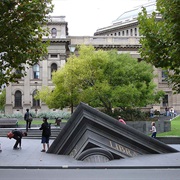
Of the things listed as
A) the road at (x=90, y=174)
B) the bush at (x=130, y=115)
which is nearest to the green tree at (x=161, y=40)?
the road at (x=90, y=174)

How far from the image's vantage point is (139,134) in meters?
16.7

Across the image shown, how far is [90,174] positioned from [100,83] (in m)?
23.0

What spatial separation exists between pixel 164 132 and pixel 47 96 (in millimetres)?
15423

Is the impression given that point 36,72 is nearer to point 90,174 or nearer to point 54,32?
point 54,32

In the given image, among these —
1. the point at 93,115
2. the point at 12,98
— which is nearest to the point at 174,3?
the point at 93,115

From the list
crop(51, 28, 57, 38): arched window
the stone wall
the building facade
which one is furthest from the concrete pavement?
crop(51, 28, 57, 38): arched window

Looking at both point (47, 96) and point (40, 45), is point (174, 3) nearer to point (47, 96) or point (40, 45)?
point (40, 45)

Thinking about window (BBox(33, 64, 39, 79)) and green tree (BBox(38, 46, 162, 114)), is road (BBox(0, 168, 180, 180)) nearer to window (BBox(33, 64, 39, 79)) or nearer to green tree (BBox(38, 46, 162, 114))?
green tree (BBox(38, 46, 162, 114))

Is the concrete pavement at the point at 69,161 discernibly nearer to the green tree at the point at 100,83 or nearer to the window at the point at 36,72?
the green tree at the point at 100,83

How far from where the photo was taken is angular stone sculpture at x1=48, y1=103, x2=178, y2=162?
52.4ft

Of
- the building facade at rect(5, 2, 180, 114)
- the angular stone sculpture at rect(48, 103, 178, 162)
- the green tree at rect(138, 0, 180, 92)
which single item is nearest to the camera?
the green tree at rect(138, 0, 180, 92)

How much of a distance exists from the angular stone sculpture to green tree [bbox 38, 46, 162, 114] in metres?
17.5

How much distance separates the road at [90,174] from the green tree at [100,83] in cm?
2081

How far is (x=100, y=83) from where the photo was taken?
35344mm
